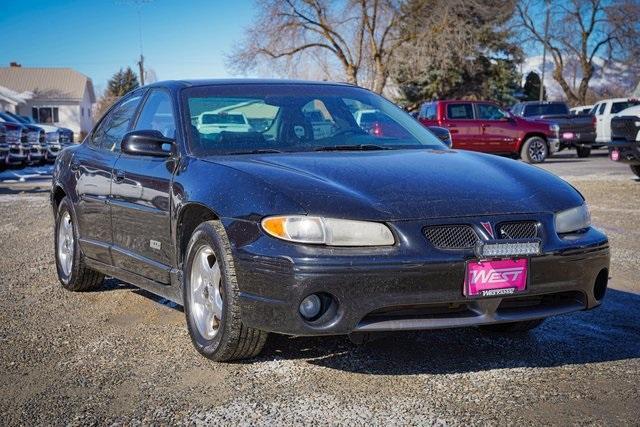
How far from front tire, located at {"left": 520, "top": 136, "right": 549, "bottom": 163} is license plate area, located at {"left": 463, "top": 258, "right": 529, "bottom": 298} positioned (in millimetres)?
19395

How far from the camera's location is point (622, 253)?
7.57 metres

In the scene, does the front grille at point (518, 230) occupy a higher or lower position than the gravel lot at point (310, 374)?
higher

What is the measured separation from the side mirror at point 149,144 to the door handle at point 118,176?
420 mm

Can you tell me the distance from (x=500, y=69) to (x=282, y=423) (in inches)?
1734

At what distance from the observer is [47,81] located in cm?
6969

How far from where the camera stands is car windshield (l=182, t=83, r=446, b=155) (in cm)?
460

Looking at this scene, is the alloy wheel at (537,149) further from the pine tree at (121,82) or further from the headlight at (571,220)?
the pine tree at (121,82)

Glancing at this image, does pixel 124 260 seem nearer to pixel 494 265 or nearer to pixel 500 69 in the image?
pixel 494 265

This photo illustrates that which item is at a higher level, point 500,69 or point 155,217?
point 500,69

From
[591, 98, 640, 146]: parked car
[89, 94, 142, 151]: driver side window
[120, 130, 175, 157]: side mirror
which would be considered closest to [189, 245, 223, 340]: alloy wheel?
[120, 130, 175, 157]: side mirror

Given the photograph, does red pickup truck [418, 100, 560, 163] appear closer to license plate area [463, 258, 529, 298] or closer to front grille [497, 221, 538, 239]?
front grille [497, 221, 538, 239]

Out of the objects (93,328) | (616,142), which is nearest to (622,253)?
(93,328)

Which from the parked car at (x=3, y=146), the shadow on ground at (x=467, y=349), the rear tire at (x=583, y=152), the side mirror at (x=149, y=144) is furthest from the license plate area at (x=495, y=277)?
the rear tire at (x=583, y=152)

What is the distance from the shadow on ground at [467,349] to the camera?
13.2 ft
